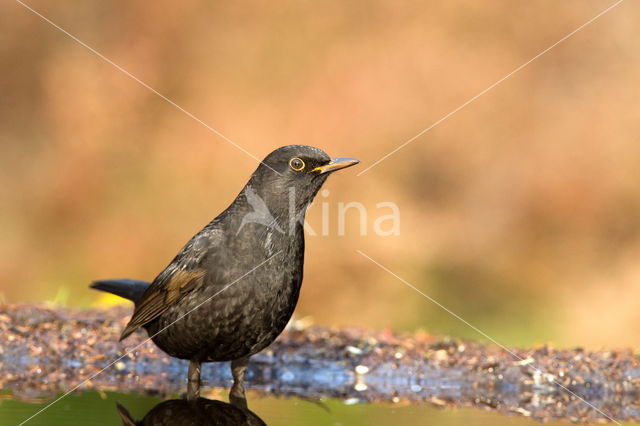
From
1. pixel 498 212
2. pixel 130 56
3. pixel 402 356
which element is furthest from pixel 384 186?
pixel 402 356

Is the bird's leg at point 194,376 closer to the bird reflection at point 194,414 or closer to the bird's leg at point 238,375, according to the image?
the bird's leg at point 238,375

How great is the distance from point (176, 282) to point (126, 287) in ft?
3.60

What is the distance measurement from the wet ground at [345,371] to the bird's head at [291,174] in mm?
1095

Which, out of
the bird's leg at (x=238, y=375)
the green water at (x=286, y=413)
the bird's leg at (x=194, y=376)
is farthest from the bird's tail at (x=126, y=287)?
the green water at (x=286, y=413)

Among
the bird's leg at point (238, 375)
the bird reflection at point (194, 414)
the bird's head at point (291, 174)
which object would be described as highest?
the bird's head at point (291, 174)

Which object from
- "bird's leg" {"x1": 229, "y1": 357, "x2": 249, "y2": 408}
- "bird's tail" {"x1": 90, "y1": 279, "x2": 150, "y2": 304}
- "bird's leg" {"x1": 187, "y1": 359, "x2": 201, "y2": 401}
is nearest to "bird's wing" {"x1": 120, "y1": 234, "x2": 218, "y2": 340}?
"bird's leg" {"x1": 187, "y1": 359, "x2": 201, "y2": 401}

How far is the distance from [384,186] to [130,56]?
171 inches

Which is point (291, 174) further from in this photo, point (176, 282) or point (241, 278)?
point (176, 282)

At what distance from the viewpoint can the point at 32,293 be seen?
1180 centimetres

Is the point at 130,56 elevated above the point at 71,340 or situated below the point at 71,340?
above

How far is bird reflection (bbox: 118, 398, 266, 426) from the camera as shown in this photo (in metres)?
4.04

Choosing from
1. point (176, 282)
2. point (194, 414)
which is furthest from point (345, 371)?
point (194, 414)

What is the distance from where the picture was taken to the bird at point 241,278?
16.7 ft

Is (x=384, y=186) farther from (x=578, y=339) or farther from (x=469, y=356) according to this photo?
(x=469, y=356)
